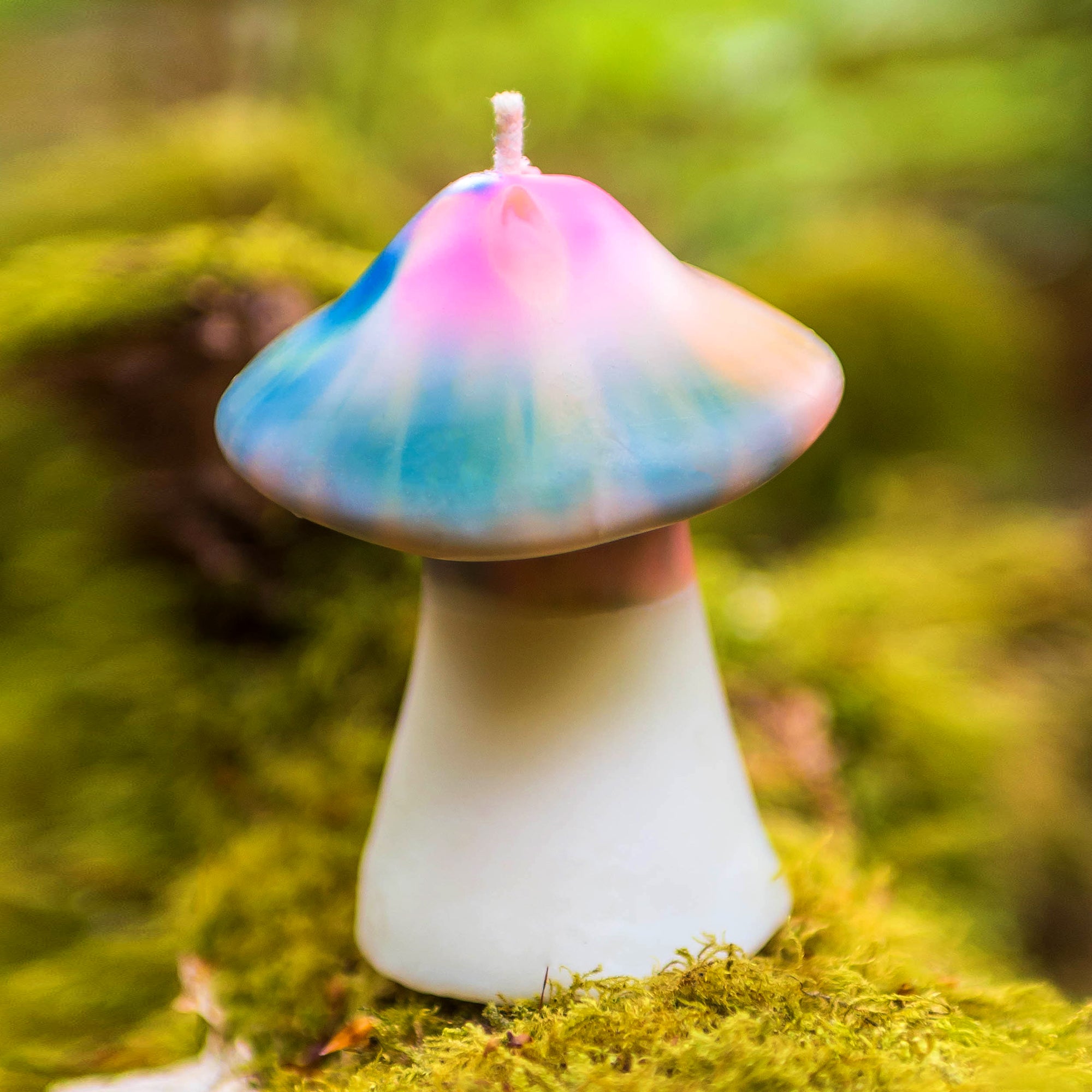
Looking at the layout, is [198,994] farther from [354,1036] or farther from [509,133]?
[509,133]

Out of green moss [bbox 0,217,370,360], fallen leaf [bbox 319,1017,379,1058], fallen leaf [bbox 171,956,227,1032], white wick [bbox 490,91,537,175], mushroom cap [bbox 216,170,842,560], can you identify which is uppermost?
green moss [bbox 0,217,370,360]

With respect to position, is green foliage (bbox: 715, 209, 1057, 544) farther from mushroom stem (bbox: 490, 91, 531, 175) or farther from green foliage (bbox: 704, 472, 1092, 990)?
mushroom stem (bbox: 490, 91, 531, 175)

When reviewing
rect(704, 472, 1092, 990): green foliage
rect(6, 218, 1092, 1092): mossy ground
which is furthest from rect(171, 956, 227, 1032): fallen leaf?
rect(704, 472, 1092, 990): green foliage

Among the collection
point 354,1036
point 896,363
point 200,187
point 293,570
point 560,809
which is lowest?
point 354,1036

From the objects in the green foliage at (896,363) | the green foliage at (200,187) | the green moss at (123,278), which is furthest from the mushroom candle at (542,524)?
the green foliage at (896,363)

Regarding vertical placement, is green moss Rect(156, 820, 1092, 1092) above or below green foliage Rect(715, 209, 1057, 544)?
below

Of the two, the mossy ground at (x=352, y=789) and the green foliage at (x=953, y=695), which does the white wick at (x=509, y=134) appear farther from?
the green foliage at (x=953, y=695)

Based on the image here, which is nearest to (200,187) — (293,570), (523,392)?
(293,570)
